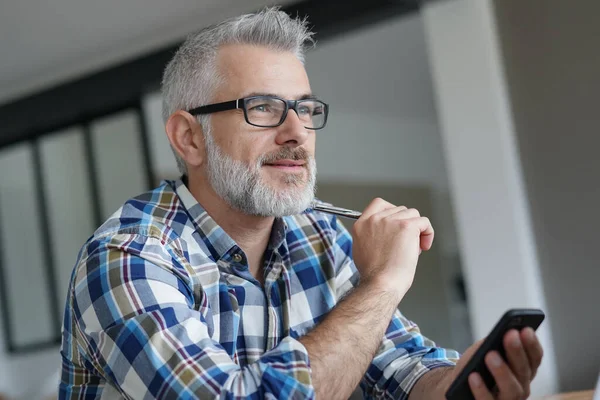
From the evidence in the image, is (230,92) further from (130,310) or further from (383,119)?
(383,119)

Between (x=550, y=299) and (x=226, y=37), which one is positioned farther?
(x=550, y=299)

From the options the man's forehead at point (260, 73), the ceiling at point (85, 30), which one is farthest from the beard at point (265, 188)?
the ceiling at point (85, 30)

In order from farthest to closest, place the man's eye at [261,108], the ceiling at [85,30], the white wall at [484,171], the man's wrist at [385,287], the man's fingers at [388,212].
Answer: the ceiling at [85,30] < the white wall at [484,171] < the man's eye at [261,108] < the man's fingers at [388,212] < the man's wrist at [385,287]

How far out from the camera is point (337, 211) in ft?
4.35

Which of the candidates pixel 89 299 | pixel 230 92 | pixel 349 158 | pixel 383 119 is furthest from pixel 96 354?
pixel 383 119

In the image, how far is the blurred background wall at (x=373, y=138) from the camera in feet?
10.7

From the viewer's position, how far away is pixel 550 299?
10.9 feet

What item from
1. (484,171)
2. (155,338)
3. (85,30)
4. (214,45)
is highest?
(85,30)

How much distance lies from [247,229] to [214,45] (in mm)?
337

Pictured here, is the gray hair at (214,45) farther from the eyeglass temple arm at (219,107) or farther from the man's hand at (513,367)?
the man's hand at (513,367)

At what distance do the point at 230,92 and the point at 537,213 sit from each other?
7.62 ft

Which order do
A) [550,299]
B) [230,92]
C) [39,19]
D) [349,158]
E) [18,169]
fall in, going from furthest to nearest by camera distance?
[349,158] → [18,169] → [39,19] → [550,299] → [230,92]

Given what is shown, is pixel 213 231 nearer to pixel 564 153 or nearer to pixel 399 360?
pixel 399 360

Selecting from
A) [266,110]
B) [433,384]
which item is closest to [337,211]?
[266,110]
